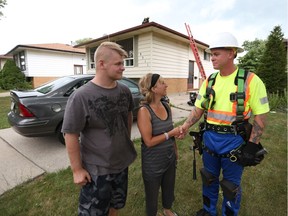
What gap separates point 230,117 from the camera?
1836mm

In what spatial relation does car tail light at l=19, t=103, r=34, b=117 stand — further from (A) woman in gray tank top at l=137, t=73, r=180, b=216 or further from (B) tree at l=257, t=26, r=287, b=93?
(B) tree at l=257, t=26, r=287, b=93

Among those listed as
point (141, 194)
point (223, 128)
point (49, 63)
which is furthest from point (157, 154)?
point (49, 63)

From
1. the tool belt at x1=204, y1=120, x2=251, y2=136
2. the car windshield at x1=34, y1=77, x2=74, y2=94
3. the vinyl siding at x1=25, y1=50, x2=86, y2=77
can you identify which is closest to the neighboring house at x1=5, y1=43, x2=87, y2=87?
the vinyl siding at x1=25, y1=50, x2=86, y2=77

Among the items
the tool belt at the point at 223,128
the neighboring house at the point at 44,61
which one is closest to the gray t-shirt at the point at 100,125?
the tool belt at the point at 223,128

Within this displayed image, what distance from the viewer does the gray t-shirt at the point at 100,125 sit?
1.46 m

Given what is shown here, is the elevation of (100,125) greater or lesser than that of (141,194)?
greater

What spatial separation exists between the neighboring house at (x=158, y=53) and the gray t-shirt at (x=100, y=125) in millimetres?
9216

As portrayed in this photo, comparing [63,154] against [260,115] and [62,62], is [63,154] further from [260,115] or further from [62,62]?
[62,62]

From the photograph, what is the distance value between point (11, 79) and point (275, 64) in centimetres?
2083

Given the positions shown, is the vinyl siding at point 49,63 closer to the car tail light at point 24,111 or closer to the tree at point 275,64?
the car tail light at point 24,111

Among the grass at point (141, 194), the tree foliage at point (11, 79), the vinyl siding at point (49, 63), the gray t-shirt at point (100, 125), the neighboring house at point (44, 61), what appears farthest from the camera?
the vinyl siding at point (49, 63)

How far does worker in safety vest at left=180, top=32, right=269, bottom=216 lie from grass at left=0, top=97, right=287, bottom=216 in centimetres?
71

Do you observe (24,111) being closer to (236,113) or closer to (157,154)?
(157,154)

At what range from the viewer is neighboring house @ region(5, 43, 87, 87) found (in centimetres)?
1936
